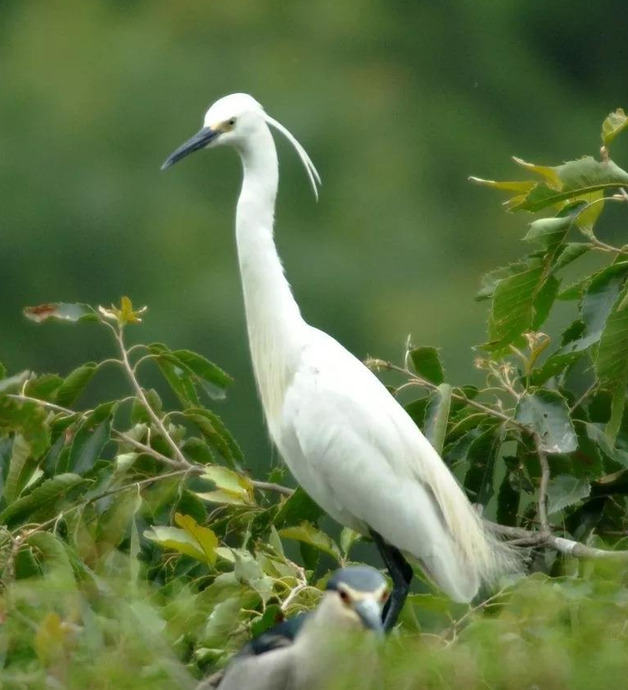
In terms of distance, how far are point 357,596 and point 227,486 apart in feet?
1.92

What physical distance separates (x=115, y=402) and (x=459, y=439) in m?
0.64

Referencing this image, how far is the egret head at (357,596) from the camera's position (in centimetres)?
211

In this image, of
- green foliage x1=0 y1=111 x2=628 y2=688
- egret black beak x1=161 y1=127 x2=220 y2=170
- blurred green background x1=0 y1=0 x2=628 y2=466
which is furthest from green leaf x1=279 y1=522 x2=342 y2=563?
blurred green background x1=0 y1=0 x2=628 y2=466

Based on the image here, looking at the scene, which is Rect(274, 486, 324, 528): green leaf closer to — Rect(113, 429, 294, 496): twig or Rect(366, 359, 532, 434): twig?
Rect(113, 429, 294, 496): twig

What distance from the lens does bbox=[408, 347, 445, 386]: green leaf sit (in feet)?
9.43

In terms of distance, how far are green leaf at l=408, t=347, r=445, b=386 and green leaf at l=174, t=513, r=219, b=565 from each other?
1.92 feet

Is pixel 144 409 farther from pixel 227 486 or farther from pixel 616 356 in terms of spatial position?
pixel 616 356

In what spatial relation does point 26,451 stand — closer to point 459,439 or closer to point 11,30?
point 459,439

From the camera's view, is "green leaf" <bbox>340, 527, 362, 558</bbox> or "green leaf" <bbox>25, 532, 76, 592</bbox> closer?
"green leaf" <bbox>25, 532, 76, 592</bbox>

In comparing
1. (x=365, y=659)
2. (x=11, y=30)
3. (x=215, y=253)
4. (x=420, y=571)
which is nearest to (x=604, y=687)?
(x=365, y=659)

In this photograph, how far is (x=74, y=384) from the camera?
2838 mm

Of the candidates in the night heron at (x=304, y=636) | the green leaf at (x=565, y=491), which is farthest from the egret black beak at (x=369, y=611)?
the green leaf at (x=565, y=491)

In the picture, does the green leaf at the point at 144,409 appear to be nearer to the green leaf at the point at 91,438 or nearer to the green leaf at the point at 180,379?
the green leaf at the point at 180,379

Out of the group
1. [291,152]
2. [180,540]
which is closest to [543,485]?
[180,540]
